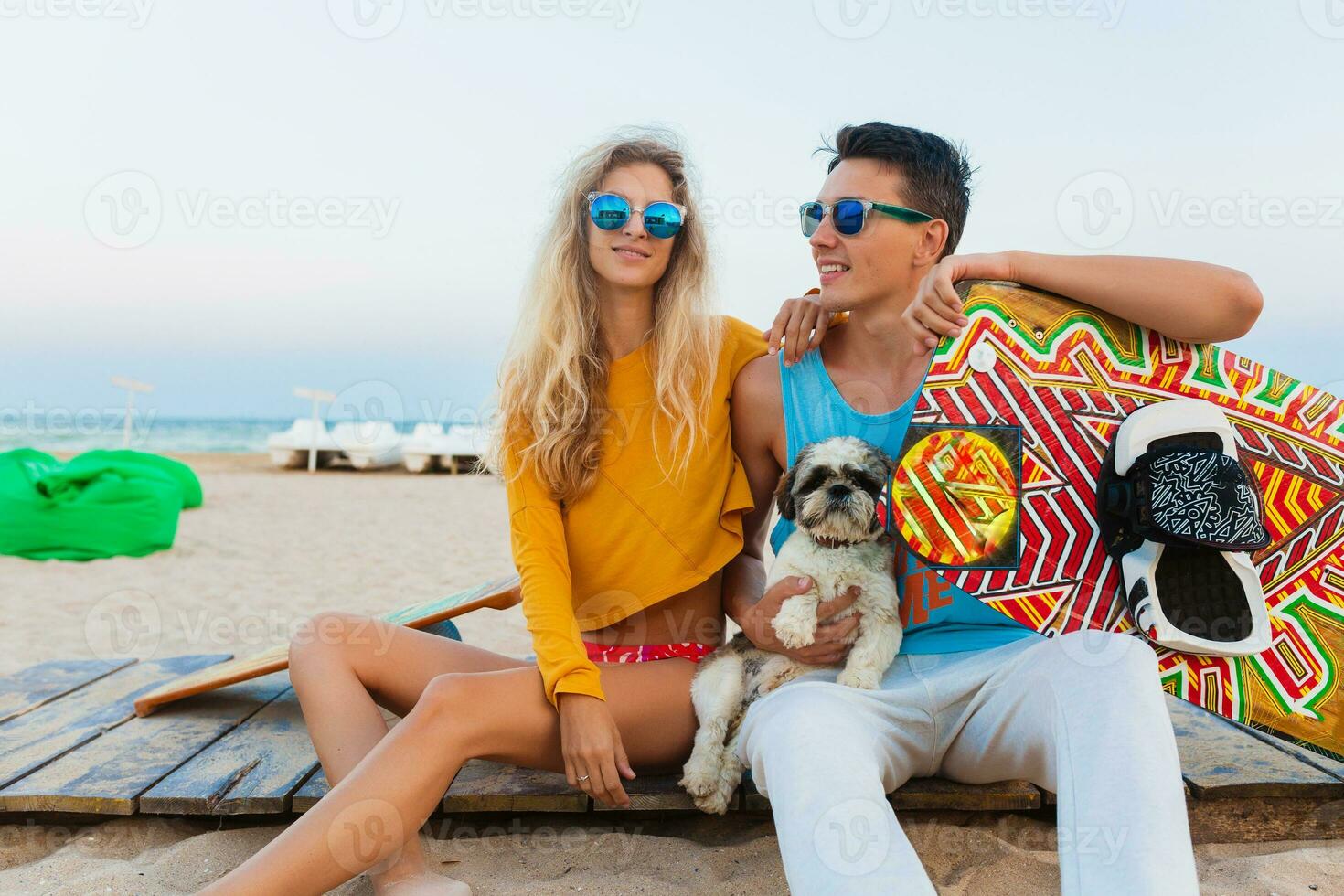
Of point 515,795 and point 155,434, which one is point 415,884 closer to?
point 515,795

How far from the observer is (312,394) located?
45.0 ft

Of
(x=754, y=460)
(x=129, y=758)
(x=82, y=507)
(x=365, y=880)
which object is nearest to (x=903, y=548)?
(x=754, y=460)

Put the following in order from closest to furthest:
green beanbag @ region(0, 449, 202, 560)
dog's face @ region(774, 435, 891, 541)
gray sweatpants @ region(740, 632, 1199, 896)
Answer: gray sweatpants @ region(740, 632, 1199, 896), dog's face @ region(774, 435, 891, 541), green beanbag @ region(0, 449, 202, 560)

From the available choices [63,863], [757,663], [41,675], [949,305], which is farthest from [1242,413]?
[41,675]

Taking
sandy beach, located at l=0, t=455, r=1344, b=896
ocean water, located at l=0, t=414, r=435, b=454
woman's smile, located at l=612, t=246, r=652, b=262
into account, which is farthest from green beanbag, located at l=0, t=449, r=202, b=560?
ocean water, located at l=0, t=414, r=435, b=454

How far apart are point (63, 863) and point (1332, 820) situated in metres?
3.59

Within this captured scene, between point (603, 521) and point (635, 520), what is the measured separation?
10 centimetres

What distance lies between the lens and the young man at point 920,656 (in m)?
1.67

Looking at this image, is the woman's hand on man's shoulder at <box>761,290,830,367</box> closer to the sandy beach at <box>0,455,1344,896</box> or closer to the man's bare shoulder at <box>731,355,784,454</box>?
the man's bare shoulder at <box>731,355,784,454</box>

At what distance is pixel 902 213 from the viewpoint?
2.67 metres

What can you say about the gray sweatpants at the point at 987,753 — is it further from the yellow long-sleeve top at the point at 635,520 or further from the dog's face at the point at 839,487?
the yellow long-sleeve top at the point at 635,520

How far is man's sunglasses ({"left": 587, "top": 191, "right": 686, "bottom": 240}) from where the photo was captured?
2.73 meters

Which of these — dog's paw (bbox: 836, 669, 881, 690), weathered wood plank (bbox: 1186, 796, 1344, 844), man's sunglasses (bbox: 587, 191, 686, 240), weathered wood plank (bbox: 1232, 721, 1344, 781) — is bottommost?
weathered wood plank (bbox: 1186, 796, 1344, 844)

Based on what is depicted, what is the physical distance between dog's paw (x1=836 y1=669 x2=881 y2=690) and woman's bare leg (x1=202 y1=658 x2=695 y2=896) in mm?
445
